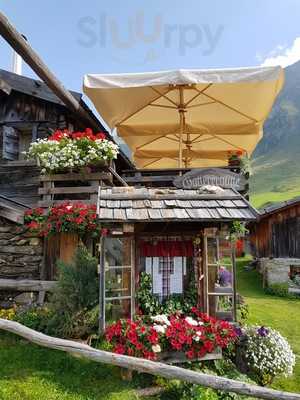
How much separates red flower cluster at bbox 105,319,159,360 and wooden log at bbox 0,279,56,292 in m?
2.83

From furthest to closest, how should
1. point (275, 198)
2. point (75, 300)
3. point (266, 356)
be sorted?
point (275, 198)
point (75, 300)
point (266, 356)

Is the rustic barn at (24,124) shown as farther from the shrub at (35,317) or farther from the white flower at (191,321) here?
the white flower at (191,321)

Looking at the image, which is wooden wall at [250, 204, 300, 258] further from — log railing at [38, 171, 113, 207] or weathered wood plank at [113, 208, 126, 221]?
weathered wood plank at [113, 208, 126, 221]

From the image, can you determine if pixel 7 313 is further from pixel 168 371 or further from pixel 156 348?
pixel 168 371

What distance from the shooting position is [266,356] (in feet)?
17.2

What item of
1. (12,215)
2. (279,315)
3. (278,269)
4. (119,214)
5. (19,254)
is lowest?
(279,315)

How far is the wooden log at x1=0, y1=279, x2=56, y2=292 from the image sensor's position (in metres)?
7.40

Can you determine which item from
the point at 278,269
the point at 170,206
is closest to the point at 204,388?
the point at 170,206

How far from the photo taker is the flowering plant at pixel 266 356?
205 inches

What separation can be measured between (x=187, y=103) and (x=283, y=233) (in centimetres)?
1022

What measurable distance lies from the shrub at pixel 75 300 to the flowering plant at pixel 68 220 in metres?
1.10

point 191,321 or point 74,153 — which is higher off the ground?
point 74,153

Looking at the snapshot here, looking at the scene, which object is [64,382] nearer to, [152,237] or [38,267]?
[152,237]

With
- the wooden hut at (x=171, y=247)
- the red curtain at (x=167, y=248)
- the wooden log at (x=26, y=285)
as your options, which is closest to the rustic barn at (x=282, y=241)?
the wooden hut at (x=171, y=247)
